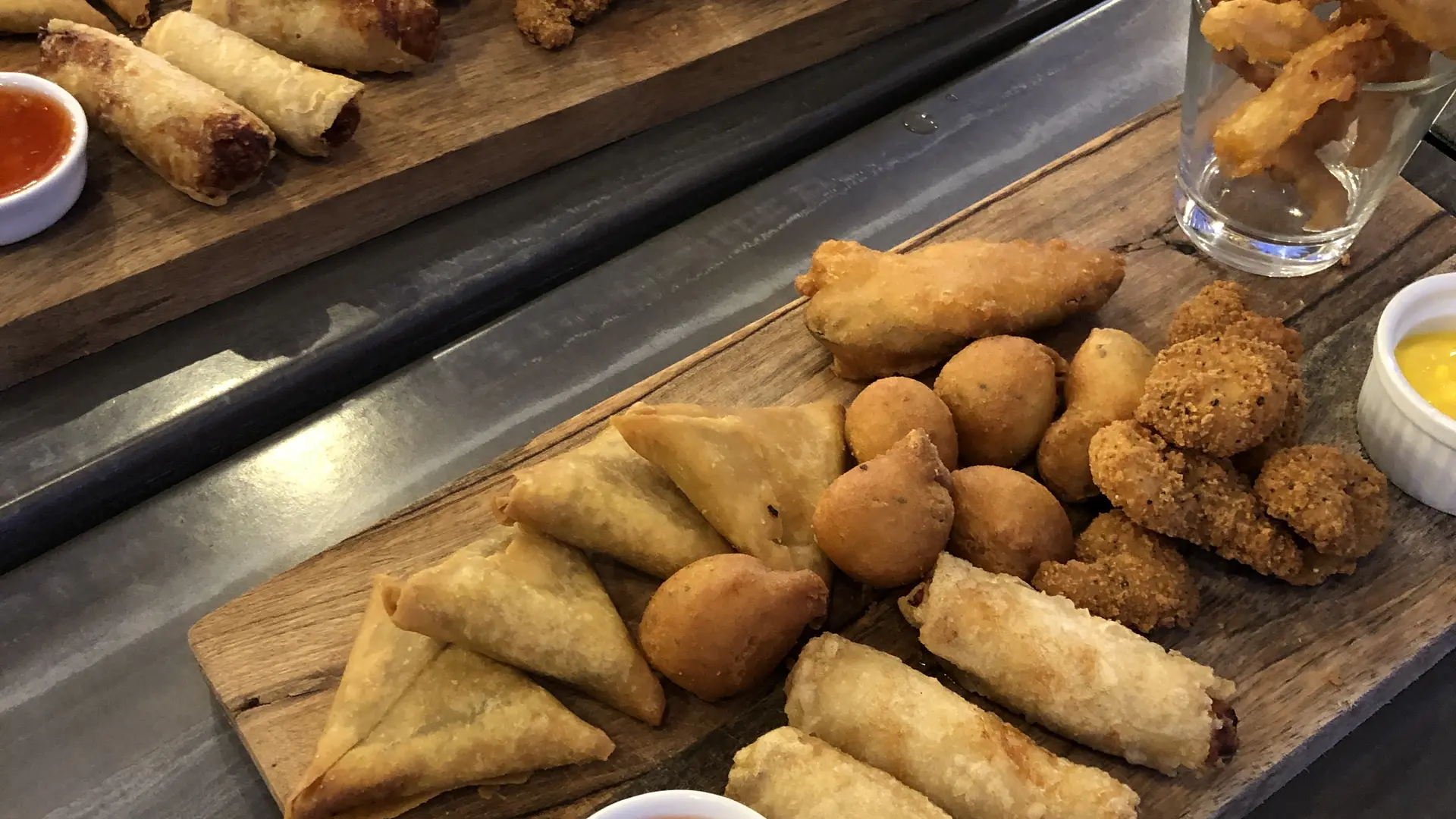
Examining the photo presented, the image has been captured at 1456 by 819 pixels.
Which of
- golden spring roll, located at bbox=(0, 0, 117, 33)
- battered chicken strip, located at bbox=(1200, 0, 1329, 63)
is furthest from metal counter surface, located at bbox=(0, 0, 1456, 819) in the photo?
golden spring roll, located at bbox=(0, 0, 117, 33)

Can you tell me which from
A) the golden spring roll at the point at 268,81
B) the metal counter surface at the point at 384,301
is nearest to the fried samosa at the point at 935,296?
the metal counter surface at the point at 384,301

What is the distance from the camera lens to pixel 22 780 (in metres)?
1.66

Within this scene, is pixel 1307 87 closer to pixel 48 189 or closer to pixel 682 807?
pixel 682 807

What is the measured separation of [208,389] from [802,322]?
1.14 metres

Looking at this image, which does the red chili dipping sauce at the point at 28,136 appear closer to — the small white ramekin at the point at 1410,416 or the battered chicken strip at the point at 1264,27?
the battered chicken strip at the point at 1264,27

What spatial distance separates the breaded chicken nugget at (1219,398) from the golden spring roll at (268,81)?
169 centimetres

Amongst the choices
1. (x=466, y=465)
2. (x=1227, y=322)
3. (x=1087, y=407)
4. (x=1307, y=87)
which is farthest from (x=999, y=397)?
(x=466, y=465)

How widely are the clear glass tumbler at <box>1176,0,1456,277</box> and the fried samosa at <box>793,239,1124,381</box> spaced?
0.33 m

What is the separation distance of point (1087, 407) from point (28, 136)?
2.08 meters

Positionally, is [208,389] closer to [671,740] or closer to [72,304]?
[72,304]

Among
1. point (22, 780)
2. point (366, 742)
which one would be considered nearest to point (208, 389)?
point (22, 780)

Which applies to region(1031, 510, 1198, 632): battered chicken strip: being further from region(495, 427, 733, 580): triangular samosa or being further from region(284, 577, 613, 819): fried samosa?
region(284, 577, 613, 819): fried samosa

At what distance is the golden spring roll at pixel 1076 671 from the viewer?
59.5 inches

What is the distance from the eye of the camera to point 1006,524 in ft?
5.49
